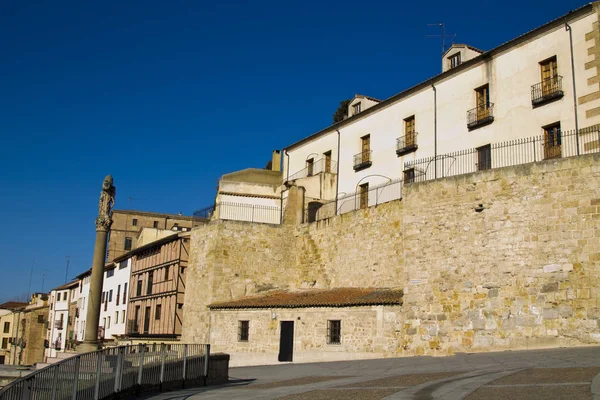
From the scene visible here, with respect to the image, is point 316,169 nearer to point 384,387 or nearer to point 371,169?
point 371,169

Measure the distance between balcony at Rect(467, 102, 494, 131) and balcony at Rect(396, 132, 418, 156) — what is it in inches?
131

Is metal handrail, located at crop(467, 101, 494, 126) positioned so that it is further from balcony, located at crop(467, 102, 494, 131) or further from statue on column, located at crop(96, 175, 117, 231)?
statue on column, located at crop(96, 175, 117, 231)

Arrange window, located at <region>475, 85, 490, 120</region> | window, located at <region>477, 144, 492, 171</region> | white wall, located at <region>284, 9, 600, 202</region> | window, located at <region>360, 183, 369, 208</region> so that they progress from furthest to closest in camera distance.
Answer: window, located at <region>360, 183, 369, 208</region>, window, located at <region>475, 85, 490, 120</region>, window, located at <region>477, 144, 492, 171</region>, white wall, located at <region>284, 9, 600, 202</region>

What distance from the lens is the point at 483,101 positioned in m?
26.5

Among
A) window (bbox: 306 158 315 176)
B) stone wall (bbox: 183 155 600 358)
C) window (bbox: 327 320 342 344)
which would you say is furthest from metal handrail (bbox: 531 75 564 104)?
window (bbox: 306 158 315 176)

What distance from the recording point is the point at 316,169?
1453 inches

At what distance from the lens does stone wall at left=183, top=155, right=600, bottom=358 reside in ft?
63.4

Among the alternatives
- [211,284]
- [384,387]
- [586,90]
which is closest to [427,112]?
[586,90]

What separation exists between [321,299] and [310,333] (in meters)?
1.49

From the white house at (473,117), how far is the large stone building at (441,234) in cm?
7

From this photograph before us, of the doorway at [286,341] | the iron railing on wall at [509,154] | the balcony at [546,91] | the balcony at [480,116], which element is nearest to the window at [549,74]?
the balcony at [546,91]

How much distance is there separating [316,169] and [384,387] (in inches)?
987

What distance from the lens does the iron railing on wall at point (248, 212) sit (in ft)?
118

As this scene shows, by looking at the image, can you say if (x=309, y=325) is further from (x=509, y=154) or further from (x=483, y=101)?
(x=483, y=101)
